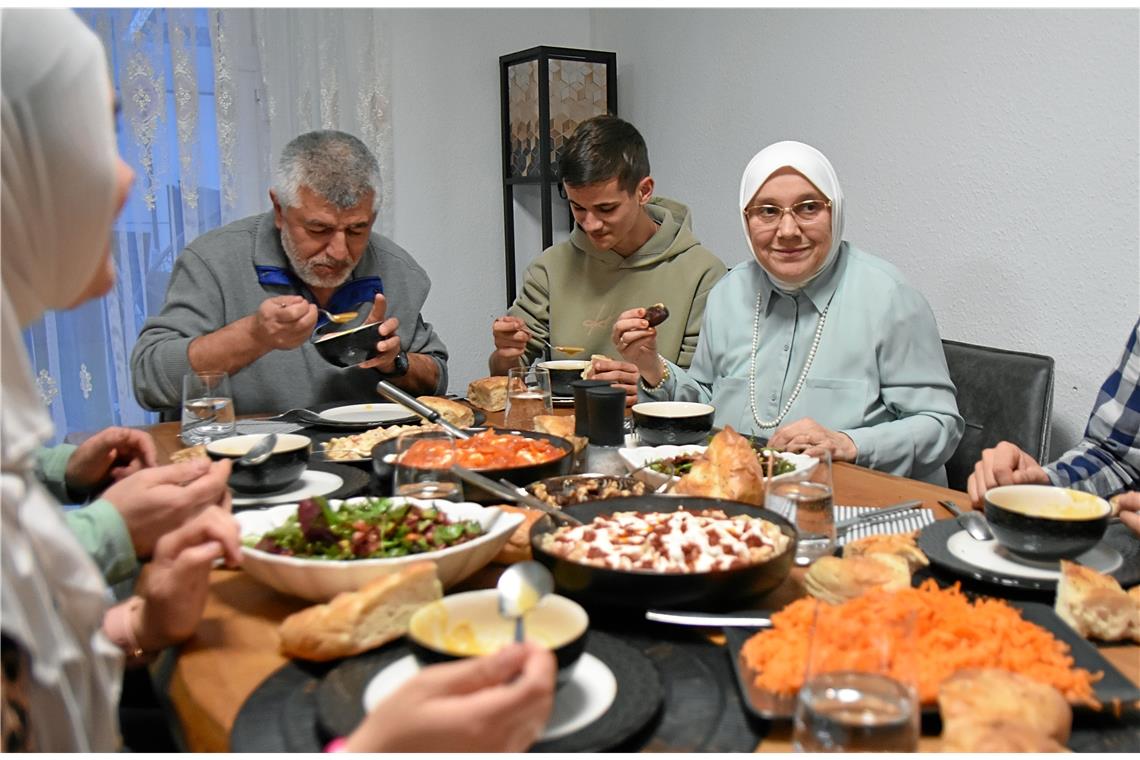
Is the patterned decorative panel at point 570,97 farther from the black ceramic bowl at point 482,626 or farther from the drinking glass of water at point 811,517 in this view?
the black ceramic bowl at point 482,626

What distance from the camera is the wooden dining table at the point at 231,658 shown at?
3.04ft

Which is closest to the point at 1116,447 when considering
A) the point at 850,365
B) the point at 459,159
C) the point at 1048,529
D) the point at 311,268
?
the point at 850,365

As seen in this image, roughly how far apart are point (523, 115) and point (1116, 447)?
3.26 m

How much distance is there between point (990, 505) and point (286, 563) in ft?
2.90

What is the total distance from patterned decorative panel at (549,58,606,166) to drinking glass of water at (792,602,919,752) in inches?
148

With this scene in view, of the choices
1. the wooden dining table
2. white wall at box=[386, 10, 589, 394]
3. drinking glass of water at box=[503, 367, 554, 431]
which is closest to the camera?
Answer: the wooden dining table

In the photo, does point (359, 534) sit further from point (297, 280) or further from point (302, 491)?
point (297, 280)

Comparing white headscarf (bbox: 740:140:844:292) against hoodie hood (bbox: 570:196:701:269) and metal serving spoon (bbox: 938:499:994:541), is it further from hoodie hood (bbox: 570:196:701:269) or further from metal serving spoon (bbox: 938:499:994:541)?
metal serving spoon (bbox: 938:499:994:541)

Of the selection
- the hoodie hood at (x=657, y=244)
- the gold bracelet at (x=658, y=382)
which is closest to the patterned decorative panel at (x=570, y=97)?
the hoodie hood at (x=657, y=244)

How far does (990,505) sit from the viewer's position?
122cm

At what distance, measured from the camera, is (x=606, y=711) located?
870 mm

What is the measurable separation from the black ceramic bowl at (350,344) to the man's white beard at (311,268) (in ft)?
1.30

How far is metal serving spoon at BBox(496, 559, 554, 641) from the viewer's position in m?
0.97

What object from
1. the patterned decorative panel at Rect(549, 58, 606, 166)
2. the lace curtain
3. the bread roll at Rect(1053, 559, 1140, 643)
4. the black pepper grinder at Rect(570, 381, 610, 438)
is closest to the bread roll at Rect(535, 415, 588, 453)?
the black pepper grinder at Rect(570, 381, 610, 438)
